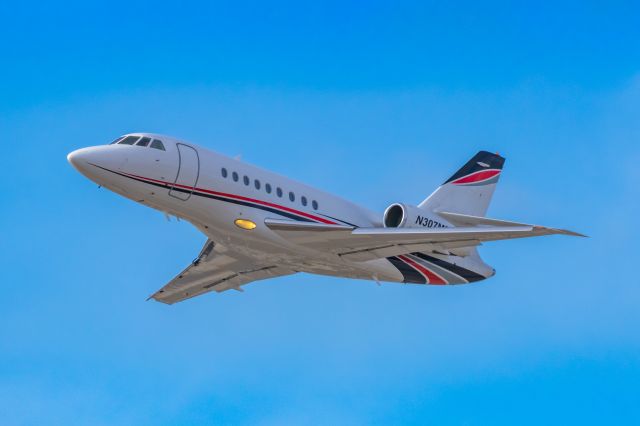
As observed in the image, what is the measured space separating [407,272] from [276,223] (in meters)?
5.00

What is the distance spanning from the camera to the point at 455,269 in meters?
28.3

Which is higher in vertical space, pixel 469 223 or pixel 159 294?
pixel 469 223

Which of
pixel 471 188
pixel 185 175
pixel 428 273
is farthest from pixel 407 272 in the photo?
pixel 185 175

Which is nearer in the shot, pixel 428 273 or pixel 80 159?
pixel 80 159

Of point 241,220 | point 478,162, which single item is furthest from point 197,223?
point 478,162

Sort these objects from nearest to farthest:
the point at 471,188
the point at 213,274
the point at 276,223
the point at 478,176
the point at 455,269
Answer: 1. the point at 276,223
2. the point at 455,269
3. the point at 213,274
4. the point at 471,188
5. the point at 478,176

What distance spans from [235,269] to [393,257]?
497cm

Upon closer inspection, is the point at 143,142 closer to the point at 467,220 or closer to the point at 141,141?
the point at 141,141

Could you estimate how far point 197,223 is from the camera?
24969mm

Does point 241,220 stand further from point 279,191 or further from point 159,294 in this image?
point 159,294

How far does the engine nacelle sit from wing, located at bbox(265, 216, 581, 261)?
1.34m

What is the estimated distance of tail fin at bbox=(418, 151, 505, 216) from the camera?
29.9 metres

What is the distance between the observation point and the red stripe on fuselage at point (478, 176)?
3057cm

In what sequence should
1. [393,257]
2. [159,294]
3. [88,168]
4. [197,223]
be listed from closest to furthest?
1. [88,168]
2. [197,223]
3. [393,257]
4. [159,294]
